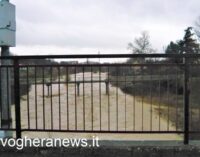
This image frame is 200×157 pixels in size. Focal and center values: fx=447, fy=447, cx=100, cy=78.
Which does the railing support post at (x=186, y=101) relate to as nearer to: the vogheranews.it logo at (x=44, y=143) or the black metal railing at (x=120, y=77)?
the black metal railing at (x=120, y=77)

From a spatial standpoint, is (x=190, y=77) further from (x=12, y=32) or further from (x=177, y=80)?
(x=12, y=32)

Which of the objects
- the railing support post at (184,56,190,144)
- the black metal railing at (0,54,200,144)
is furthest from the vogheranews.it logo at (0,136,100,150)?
the railing support post at (184,56,190,144)

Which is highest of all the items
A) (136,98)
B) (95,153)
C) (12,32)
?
(12,32)

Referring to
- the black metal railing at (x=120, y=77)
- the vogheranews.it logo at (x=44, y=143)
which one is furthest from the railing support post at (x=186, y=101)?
the vogheranews.it logo at (x=44, y=143)

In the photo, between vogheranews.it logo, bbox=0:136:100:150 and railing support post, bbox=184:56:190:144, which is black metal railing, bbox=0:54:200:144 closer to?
railing support post, bbox=184:56:190:144

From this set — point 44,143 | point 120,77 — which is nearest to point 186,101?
point 120,77

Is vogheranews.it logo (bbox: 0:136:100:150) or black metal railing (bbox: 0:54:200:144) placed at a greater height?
black metal railing (bbox: 0:54:200:144)

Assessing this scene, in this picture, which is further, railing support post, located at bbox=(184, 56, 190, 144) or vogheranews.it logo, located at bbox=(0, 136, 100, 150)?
vogheranews.it logo, located at bbox=(0, 136, 100, 150)

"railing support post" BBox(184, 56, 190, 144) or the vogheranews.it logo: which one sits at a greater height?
"railing support post" BBox(184, 56, 190, 144)

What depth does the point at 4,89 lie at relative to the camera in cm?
652

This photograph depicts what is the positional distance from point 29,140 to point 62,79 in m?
1.06

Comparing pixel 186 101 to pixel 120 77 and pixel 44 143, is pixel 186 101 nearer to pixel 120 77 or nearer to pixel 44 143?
pixel 120 77

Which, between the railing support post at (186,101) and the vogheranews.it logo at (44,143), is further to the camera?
the vogheranews.it logo at (44,143)

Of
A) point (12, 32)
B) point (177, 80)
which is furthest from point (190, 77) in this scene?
point (12, 32)
